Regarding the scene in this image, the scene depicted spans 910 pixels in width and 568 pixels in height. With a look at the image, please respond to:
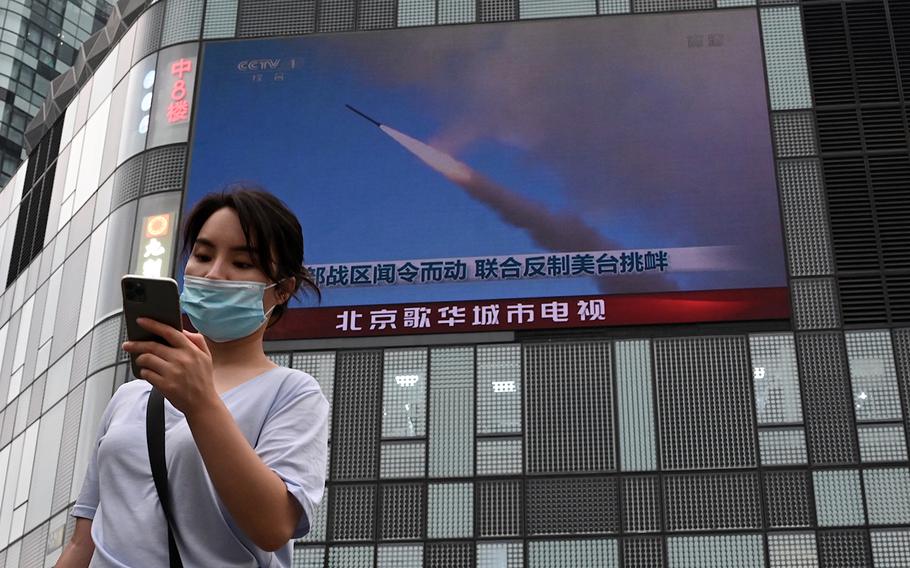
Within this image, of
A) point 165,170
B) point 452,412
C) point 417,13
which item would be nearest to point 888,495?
point 452,412

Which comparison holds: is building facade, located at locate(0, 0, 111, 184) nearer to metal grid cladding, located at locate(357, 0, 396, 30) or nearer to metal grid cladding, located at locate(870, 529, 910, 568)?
metal grid cladding, located at locate(357, 0, 396, 30)

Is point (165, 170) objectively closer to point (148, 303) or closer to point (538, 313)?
point (538, 313)

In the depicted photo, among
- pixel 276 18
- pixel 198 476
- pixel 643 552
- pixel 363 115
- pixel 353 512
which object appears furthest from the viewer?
pixel 276 18

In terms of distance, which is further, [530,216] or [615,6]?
[615,6]

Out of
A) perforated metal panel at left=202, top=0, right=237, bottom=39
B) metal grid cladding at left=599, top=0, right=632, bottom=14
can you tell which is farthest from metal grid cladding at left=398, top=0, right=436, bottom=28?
perforated metal panel at left=202, top=0, right=237, bottom=39

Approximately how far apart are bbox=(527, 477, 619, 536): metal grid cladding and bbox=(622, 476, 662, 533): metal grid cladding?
0.12 m

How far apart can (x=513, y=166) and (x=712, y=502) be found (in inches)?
215

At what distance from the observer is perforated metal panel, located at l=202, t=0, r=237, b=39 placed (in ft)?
63.4

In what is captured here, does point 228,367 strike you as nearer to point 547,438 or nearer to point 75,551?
point 75,551

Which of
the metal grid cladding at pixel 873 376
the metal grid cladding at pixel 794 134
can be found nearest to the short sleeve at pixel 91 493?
the metal grid cladding at pixel 873 376

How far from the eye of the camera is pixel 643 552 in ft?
48.6

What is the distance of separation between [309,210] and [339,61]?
2584mm

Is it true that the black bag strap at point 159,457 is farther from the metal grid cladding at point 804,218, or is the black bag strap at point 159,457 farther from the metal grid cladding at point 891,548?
the metal grid cladding at point 804,218

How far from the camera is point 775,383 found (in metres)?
15.6
